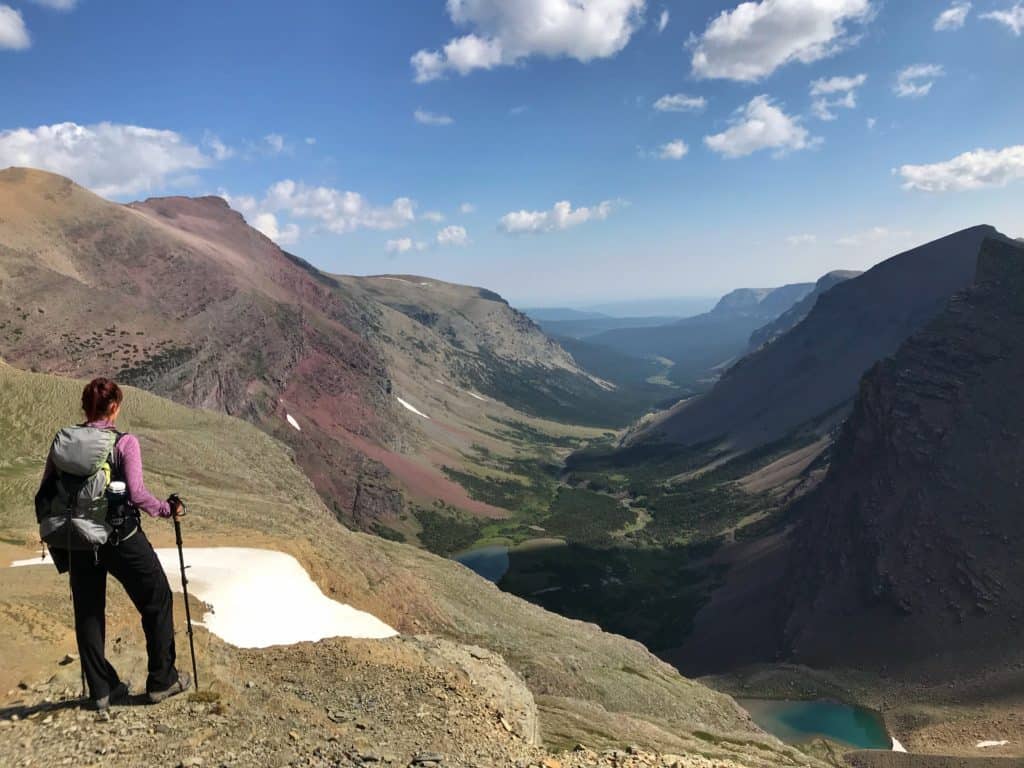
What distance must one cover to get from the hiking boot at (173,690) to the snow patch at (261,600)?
1122 cm

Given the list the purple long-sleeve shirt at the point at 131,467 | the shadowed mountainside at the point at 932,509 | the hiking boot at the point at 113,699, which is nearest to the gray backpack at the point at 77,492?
the purple long-sleeve shirt at the point at 131,467

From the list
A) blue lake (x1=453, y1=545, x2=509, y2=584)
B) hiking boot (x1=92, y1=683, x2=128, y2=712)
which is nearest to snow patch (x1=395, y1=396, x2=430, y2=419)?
blue lake (x1=453, y1=545, x2=509, y2=584)

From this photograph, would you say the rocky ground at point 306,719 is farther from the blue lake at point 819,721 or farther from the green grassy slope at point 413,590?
the blue lake at point 819,721

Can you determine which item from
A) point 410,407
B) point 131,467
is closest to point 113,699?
point 131,467

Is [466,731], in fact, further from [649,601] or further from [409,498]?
[409,498]

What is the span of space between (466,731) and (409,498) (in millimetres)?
119652

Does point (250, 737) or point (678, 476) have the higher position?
point (250, 737)

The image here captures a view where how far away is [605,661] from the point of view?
142 ft

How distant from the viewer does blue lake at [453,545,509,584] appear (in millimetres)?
115688

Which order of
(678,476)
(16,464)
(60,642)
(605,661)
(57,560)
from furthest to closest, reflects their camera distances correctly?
(678,476) → (605,661) → (16,464) → (60,642) → (57,560)

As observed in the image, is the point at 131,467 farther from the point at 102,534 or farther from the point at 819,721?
the point at 819,721

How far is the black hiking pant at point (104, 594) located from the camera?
1032cm

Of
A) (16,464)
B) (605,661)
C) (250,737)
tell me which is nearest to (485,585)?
(605,661)

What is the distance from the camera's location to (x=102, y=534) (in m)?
9.91
